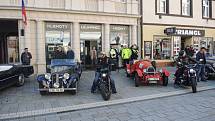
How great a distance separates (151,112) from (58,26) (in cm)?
1092

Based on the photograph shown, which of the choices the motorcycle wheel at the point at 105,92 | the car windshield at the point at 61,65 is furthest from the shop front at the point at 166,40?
the motorcycle wheel at the point at 105,92

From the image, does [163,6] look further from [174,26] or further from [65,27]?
[65,27]

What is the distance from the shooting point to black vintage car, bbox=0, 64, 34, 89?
33.6 feet

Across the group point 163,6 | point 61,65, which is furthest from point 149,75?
point 163,6

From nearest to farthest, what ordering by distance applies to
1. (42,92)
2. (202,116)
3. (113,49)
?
1. (202,116)
2. (42,92)
3. (113,49)

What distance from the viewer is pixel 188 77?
10766 millimetres

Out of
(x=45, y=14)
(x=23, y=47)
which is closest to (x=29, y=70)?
(x=23, y=47)

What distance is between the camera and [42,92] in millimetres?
9836

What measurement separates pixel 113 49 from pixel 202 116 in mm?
11496

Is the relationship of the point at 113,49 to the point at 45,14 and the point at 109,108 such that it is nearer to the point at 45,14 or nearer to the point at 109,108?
the point at 45,14

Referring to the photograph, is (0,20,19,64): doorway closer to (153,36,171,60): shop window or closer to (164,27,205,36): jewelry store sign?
(153,36,171,60): shop window

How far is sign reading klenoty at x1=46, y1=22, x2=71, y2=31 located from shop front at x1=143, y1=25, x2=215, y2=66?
6183mm

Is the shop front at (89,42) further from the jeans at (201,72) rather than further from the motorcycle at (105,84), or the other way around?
the motorcycle at (105,84)

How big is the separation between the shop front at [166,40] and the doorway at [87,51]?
14.0 ft
